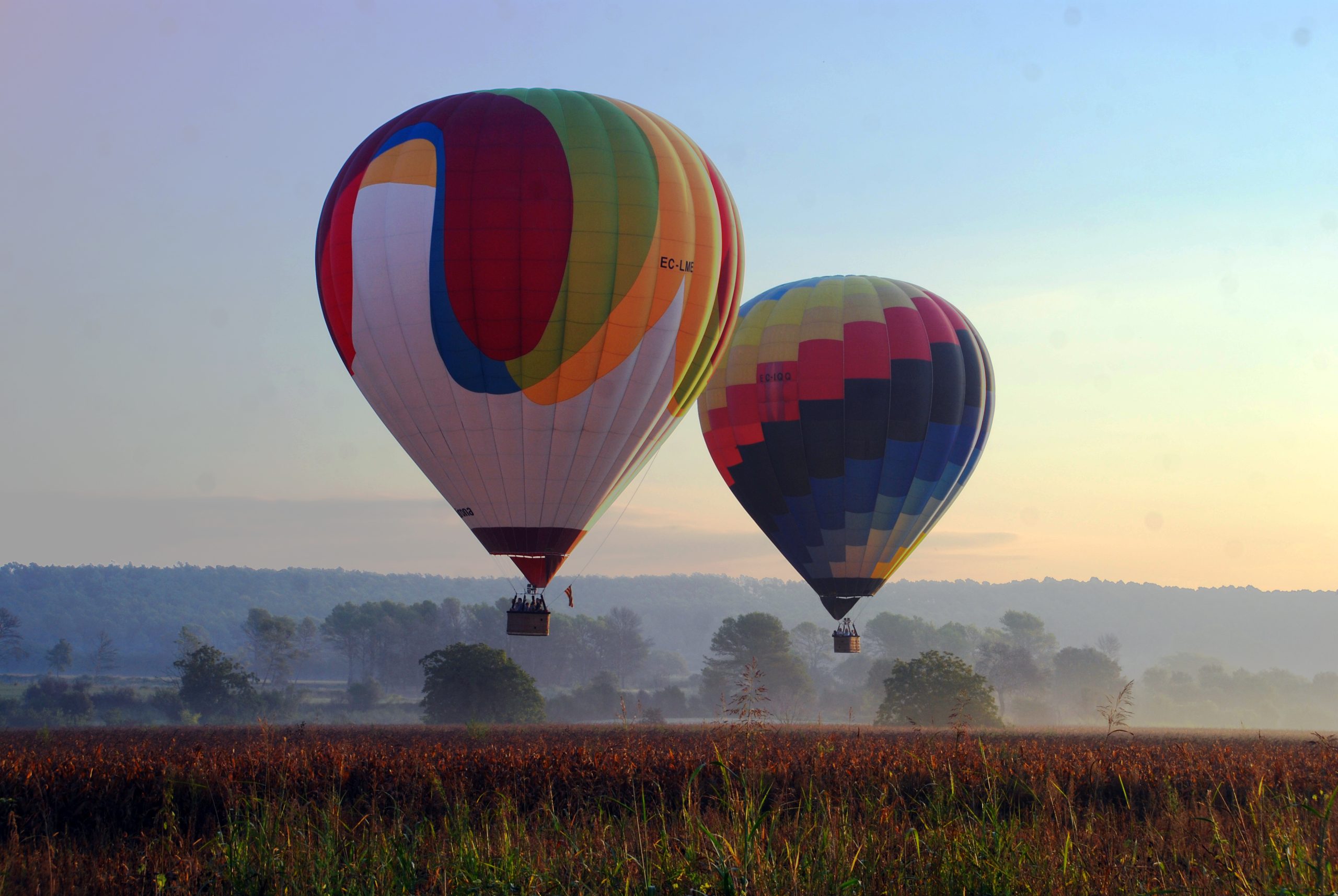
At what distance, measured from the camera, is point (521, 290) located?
25141 mm

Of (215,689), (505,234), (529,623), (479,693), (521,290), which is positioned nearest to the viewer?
(505,234)

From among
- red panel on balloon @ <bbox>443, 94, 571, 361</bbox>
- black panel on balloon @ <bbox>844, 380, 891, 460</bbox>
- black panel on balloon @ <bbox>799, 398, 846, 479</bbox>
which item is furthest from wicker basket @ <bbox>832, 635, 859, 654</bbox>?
red panel on balloon @ <bbox>443, 94, 571, 361</bbox>

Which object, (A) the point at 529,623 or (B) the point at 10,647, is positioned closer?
(A) the point at 529,623

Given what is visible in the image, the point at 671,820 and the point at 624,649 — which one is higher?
the point at 671,820

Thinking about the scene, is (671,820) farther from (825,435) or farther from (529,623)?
(825,435)

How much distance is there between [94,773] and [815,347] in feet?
92.1

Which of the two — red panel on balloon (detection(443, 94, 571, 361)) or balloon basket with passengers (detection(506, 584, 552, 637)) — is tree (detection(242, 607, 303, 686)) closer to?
balloon basket with passengers (detection(506, 584, 552, 637))

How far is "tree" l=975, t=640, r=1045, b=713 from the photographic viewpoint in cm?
13788

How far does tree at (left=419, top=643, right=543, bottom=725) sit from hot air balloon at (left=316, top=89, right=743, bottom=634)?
43.5 meters

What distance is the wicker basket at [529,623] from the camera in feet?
94.9

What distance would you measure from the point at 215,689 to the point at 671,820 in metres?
80.9

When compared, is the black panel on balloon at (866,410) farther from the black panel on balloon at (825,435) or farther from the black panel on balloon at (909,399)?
the black panel on balloon at (825,435)

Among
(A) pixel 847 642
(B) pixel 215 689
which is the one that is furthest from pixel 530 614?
(B) pixel 215 689

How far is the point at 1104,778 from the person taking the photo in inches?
558
